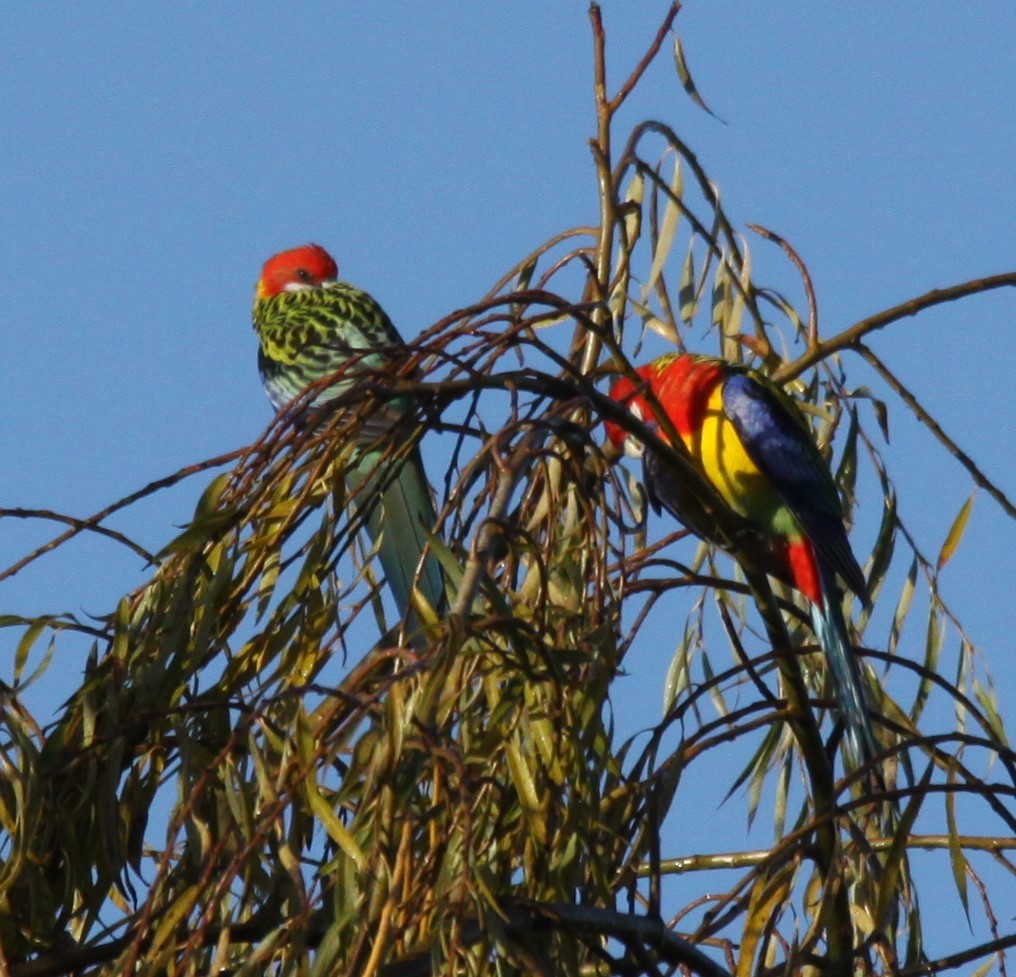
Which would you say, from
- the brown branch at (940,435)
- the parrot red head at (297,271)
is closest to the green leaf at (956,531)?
the brown branch at (940,435)

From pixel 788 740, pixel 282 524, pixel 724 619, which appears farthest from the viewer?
pixel 788 740

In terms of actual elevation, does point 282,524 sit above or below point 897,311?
below

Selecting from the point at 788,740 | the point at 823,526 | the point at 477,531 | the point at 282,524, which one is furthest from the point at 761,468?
the point at 477,531

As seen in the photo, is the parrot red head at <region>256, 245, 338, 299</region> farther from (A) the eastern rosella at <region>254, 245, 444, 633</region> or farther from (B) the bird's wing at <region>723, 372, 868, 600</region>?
(B) the bird's wing at <region>723, 372, 868, 600</region>

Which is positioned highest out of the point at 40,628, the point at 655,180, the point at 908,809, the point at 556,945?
the point at 655,180

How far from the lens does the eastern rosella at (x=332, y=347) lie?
3.43 m

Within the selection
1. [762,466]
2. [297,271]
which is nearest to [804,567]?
[762,466]

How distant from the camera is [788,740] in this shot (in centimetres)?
306

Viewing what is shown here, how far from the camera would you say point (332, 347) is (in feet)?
14.2

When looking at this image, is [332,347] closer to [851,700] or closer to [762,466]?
[762,466]

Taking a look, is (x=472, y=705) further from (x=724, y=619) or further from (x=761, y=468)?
(x=761, y=468)

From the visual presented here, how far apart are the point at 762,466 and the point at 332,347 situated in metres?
1.41

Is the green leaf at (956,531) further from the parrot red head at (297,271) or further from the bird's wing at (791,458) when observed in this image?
the parrot red head at (297,271)

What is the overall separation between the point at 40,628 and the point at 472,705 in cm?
54
